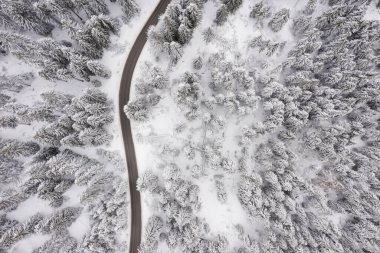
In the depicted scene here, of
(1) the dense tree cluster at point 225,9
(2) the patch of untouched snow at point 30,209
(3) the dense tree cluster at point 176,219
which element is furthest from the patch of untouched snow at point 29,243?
(1) the dense tree cluster at point 225,9

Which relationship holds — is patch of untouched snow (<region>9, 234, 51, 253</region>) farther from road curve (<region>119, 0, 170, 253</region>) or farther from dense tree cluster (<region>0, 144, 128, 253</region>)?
road curve (<region>119, 0, 170, 253</region>)

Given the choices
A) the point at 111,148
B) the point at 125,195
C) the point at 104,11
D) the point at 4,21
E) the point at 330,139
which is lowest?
the point at 125,195

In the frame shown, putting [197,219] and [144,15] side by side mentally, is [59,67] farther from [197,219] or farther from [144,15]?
[197,219]

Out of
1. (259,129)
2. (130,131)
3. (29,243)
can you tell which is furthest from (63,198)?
(259,129)

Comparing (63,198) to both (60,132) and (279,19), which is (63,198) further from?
(279,19)

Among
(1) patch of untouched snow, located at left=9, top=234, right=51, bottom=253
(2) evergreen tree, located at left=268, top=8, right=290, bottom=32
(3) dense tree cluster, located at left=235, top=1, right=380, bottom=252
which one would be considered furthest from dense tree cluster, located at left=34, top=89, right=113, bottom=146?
(2) evergreen tree, located at left=268, top=8, right=290, bottom=32

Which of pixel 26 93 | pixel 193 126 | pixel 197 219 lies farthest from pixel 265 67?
pixel 26 93

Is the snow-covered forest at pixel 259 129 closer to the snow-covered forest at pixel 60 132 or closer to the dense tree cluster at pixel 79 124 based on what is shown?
the dense tree cluster at pixel 79 124
